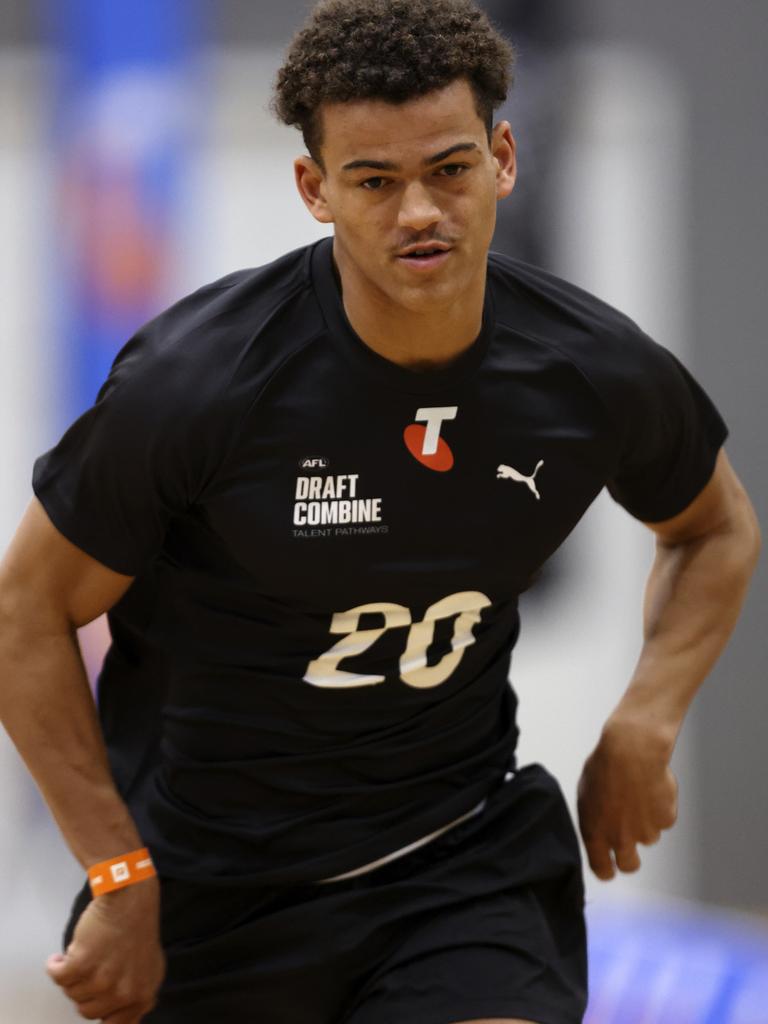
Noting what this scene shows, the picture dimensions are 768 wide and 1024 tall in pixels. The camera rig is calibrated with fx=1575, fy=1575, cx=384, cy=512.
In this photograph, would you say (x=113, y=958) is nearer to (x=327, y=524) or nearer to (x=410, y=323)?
(x=327, y=524)

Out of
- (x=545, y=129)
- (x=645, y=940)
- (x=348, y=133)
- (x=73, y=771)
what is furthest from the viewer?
(x=545, y=129)

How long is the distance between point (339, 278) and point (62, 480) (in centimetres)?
40

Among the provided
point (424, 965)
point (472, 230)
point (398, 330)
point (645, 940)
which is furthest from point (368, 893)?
point (645, 940)


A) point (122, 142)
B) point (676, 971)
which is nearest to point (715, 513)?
point (676, 971)

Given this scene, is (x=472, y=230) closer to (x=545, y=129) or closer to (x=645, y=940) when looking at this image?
(x=645, y=940)

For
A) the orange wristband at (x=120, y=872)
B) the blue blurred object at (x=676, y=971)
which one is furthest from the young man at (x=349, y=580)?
the blue blurred object at (x=676, y=971)

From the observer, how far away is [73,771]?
181cm

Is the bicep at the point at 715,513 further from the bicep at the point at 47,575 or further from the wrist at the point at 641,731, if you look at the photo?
the bicep at the point at 47,575

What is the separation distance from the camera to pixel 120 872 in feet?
5.89

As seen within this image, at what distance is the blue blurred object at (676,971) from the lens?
2736mm

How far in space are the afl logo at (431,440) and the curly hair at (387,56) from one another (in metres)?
0.31

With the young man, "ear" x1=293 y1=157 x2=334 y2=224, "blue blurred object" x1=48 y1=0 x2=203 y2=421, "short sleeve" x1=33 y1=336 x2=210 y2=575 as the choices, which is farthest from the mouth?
"blue blurred object" x1=48 y1=0 x2=203 y2=421

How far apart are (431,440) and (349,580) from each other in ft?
0.61

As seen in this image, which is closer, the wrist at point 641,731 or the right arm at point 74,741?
the right arm at point 74,741
